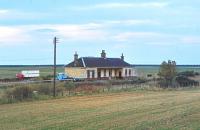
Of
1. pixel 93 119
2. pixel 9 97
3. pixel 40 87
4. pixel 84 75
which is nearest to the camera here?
pixel 93 119

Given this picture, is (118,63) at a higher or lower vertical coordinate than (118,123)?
higher

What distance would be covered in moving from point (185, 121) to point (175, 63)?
54968 mm

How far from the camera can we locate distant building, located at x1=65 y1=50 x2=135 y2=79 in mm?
91375

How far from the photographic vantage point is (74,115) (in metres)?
30.2

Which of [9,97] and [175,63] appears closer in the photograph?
[9,97]

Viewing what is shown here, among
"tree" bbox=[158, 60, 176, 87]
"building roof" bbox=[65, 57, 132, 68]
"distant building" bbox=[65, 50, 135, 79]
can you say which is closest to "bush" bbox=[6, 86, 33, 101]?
"tree" bbox=[158, 60, 176, 87]

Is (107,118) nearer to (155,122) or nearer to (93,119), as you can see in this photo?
(93,119)

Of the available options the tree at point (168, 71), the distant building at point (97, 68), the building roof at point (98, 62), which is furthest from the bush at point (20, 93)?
the building roof at point (98, 62)

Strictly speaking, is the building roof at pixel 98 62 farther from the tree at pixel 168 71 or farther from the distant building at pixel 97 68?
the tree at pixel 168 71

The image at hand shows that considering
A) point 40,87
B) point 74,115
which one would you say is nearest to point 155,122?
point 74,115

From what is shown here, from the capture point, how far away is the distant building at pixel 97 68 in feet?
300

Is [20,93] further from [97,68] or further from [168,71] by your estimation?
[97,68]

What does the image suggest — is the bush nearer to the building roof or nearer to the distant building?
the distant building

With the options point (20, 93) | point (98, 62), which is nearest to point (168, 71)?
point (98, 62)
